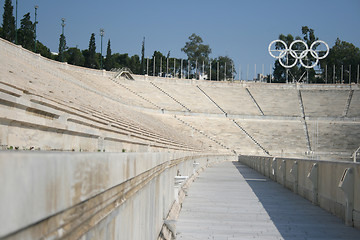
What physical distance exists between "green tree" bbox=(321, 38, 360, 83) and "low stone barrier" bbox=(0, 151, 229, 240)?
114 metres

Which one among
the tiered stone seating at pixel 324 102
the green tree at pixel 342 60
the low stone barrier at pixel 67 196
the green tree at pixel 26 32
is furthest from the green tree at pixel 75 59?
the low stone barrier at pixel 67 196

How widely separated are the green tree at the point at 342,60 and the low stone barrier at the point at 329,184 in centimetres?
10236

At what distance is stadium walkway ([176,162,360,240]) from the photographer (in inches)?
265

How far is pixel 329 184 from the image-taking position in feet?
29.7

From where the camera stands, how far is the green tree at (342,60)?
365ft

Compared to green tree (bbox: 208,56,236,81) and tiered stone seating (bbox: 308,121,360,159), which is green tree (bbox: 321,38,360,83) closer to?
green tree (bbox: 208,56,236,81)

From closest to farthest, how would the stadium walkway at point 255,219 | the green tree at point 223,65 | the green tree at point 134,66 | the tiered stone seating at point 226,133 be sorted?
the stadium walkway at point 255,219
the tiered stone seating at point 226,133
the green tree at point 134,66
the green tree at point 223,65

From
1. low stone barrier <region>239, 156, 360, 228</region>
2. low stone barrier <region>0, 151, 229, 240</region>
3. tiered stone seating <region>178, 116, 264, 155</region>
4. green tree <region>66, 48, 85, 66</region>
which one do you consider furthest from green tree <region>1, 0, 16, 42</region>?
low stone barrier <region>0, 151, 229, 240</region>

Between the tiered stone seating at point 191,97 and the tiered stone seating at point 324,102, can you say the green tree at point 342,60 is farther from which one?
the tiered stone seating at point 191,97

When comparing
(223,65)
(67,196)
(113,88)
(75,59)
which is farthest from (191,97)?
(67,196)

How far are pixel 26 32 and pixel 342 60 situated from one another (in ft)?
237

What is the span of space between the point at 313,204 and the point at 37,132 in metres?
5.79

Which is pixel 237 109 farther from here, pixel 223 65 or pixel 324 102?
pixel 223 65

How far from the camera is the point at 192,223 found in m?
7.67
